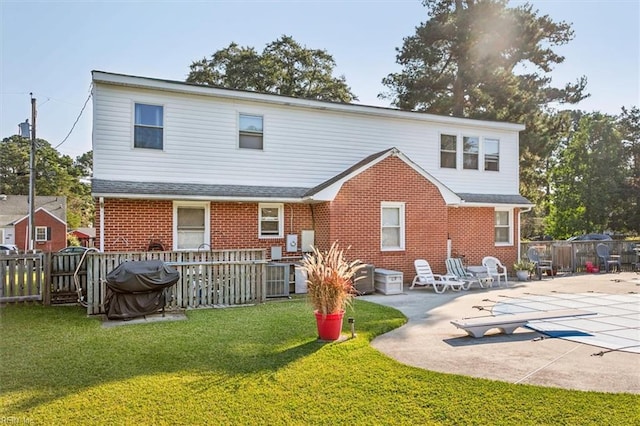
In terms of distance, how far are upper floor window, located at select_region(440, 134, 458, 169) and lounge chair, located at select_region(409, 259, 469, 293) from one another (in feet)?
15.4

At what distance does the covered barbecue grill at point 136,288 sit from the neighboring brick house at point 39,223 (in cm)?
3204

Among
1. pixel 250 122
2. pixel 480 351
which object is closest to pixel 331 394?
pixel 480 351

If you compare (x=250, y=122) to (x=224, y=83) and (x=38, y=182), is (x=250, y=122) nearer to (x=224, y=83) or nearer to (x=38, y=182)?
(x=224, y=83)

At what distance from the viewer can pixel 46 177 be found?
40250 mm

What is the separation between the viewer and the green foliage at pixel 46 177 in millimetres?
43166

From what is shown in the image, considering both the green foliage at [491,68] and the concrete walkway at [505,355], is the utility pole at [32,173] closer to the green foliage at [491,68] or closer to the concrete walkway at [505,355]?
the concrete walkway at [505,355]

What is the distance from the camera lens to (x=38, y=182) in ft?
144

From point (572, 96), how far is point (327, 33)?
66.9ft

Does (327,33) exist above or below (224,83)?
below

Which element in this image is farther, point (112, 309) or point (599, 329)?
point (112, 309)

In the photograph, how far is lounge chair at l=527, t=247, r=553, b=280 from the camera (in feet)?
49.9

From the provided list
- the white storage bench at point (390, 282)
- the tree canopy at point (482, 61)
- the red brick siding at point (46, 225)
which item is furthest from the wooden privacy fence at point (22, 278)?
the red brick siding at point (46, 225)

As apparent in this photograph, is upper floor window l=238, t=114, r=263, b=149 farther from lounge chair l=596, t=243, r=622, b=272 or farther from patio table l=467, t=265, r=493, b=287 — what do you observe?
lounge chair l=596, t=243, r=622, b=272

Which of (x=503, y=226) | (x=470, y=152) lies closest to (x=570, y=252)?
(x=503, y=226)
